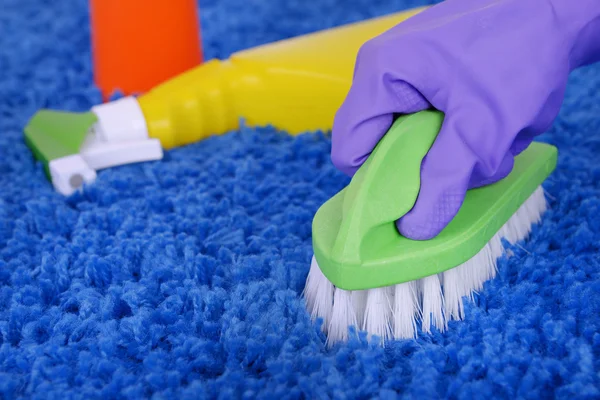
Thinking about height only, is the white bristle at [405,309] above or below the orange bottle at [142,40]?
below

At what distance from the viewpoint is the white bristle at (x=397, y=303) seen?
2.81 ft

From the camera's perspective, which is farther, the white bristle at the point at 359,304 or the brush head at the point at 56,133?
the brush head at the point at 56,133

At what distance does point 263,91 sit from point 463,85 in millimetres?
550

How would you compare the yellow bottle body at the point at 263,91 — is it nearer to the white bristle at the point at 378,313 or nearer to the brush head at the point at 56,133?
the brush head at the point at 56,133

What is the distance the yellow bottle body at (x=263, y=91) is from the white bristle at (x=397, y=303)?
442mm

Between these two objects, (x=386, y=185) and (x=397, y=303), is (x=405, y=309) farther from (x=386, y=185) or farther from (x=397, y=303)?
(x=386, y=185)

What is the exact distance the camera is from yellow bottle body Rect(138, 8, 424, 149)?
128 cm

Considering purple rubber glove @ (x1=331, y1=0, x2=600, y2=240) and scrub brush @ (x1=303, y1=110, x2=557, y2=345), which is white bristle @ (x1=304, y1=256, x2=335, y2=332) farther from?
purple rubber glove @ (x1=331, y1=0, x2=600, y2=240)

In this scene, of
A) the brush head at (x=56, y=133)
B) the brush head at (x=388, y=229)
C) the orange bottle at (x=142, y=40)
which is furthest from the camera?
the orange bottle at (x=142, y=40)

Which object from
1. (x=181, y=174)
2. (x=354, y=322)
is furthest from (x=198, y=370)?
(x=181, y=174)

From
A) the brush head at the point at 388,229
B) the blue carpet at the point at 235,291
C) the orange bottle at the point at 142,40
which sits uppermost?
the orange bottle at the point at 142,40

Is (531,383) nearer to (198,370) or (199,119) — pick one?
(198,370)

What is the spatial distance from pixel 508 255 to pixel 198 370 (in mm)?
414

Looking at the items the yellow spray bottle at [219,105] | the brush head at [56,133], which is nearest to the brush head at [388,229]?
the yellow spray bottle at [219,105]
